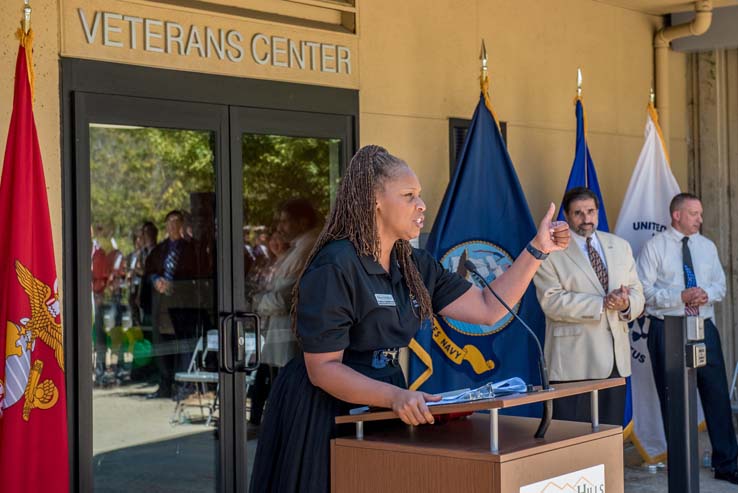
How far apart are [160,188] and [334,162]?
4.17 ft

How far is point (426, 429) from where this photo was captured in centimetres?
287

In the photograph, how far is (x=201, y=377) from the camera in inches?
200

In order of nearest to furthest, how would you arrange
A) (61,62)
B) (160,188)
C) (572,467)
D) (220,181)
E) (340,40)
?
1. (572,467)
2. (61,62)
3. (220,181)
4. (340,40)
5. (160,188)

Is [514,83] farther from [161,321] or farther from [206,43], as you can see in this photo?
[161,321]

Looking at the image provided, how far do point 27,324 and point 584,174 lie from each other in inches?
144

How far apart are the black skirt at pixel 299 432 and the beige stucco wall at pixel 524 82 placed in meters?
2.87

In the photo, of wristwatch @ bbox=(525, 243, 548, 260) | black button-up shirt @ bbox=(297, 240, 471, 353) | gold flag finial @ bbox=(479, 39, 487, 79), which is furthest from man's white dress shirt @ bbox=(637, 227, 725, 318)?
black button-up shirt @ bbox=(297, 240, 471, 353)

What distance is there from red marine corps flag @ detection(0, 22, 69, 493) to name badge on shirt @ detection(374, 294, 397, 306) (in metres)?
1.77

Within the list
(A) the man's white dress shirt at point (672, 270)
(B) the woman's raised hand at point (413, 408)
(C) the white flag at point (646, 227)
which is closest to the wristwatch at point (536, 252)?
(B) the woman's raised hand at point (413, 408)

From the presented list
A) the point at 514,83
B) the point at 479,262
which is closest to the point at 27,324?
the point at 479,262

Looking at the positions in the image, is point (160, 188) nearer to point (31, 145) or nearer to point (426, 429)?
point (31, 145)

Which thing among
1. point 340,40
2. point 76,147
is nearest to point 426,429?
point 76,147

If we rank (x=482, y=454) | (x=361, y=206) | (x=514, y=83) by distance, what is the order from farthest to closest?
(x=514, y=83), (x=361, y=206), (x=482, y=454)

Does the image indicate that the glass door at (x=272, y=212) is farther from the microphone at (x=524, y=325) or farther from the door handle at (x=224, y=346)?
the microphone at (x=524, y=325)
